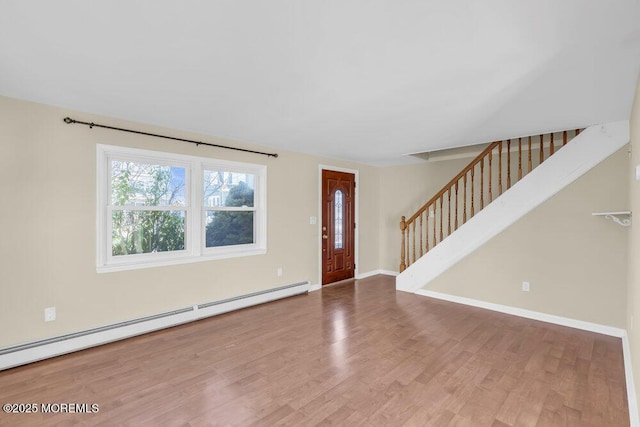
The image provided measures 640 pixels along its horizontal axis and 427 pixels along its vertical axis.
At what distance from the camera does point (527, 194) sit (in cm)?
393

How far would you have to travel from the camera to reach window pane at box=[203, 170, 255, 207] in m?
4.14

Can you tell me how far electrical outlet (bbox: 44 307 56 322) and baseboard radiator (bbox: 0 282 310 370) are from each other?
178mm

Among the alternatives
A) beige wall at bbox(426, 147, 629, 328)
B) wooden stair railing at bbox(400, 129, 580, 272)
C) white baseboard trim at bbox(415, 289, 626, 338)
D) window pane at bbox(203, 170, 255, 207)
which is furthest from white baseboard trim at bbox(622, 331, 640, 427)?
window pane at bbox(203, 170, 255, 207)

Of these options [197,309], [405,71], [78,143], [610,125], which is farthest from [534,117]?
[78,143]

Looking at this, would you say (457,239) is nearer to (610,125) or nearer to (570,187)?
(570,187)

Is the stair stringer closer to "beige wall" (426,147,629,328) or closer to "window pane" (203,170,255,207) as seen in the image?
"beige wall" (426,147,629,328)

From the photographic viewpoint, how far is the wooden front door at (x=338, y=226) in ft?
18.2

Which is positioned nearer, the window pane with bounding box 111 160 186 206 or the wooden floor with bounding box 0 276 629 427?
the wooden floor with bounding box 0 276 629 427

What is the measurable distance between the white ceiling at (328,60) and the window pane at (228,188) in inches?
38.3

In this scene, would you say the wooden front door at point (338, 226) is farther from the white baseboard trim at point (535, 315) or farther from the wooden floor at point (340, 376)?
the wooden floor at point (340, 376)

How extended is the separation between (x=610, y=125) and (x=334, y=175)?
3.72 metres

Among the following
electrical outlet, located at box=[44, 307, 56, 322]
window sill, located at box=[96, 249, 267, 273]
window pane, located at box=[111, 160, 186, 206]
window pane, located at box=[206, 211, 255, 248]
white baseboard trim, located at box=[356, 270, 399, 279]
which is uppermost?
window pane, located at box=[111, 160, 186, 206]

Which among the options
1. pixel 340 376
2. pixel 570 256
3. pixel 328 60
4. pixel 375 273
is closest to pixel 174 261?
pixel 340 376

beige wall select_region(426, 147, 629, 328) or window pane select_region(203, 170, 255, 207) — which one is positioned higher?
window pane select_region(203, 170, 255, 207)
